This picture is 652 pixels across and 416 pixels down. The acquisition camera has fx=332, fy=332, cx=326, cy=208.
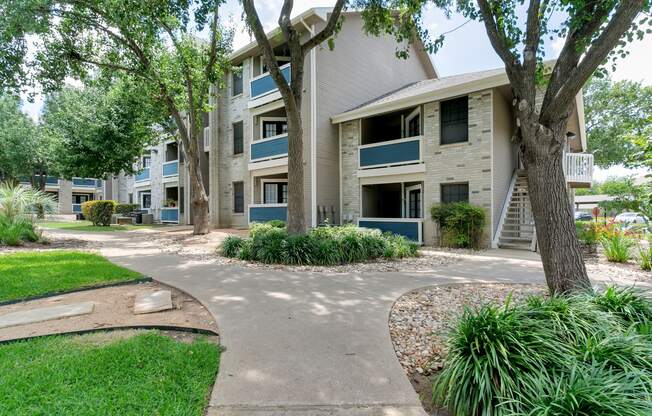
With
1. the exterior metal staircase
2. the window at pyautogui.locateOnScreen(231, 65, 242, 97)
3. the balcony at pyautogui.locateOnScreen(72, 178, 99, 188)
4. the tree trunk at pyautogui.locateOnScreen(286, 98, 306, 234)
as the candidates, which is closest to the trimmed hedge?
the tree trunk at pyautogui.locateOnScreen(286, 98, 306, 234)

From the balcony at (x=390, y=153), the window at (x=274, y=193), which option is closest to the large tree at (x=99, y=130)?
the window at (x=274, y=193)

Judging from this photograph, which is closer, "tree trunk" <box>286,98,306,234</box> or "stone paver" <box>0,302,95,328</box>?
"stone paver" <box>0,302,95,328</box>

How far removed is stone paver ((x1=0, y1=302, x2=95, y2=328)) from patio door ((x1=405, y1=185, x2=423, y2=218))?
37.5 ft

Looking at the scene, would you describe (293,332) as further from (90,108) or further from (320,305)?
(90,108)

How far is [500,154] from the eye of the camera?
37.3 feet

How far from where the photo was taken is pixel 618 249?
28.2 ft

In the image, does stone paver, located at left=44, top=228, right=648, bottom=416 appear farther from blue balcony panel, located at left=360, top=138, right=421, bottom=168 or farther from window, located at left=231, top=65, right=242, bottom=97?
window, located at left=231, top=65, right=242, bottom=97

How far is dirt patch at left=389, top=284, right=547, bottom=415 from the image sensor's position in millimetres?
2994

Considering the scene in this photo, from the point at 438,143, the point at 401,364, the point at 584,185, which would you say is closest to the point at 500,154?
the point at 438,143

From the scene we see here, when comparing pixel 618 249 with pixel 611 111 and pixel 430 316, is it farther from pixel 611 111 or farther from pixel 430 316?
pixel 611 111

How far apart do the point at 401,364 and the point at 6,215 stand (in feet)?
41.5

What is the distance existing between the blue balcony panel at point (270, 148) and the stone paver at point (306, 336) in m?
8.47

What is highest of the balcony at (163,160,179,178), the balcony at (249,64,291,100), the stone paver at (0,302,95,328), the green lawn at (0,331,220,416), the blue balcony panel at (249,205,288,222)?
the balcony at (249,64,291,100)

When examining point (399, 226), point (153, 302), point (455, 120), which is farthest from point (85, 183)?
point (153, 302)
